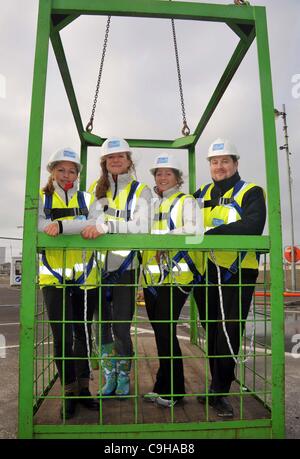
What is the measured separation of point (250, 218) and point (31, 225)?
4.77ft

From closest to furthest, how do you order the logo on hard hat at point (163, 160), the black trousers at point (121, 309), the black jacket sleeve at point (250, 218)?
the black jacket sleeve at point (250, 218), the black trousers at point (121, 309), the logo on hard hat at point (163, 160)

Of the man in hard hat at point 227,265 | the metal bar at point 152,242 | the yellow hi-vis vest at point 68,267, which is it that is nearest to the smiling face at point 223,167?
the man in hard hat at point 227,265

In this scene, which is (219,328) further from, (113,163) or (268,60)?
(268,60)

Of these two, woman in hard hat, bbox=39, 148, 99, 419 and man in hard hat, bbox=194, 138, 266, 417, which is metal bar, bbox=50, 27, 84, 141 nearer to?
woman in hard hat, bbox=39, 148, 99, 419

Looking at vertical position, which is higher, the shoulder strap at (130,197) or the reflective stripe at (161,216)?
the shoulder strap at (130,197)

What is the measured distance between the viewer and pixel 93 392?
3.41 metres

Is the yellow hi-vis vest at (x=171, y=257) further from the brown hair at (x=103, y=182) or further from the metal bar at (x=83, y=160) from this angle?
the metal bar at (x=83, y=160)

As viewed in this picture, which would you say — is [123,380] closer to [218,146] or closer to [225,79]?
[218,146]

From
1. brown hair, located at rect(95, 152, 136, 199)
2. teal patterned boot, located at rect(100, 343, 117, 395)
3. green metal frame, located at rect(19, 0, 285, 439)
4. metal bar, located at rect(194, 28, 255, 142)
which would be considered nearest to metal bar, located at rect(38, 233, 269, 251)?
green metal frame, located at rect(19, 0, 285, 439)

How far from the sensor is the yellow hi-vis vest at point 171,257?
9.61 feet

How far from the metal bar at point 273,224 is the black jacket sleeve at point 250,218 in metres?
0.19

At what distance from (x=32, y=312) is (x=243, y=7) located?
237cm

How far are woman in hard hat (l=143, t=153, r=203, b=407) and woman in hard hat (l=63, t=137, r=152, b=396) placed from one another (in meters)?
0.15

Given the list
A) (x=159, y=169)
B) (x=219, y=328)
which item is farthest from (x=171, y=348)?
(x=159, y=169)
